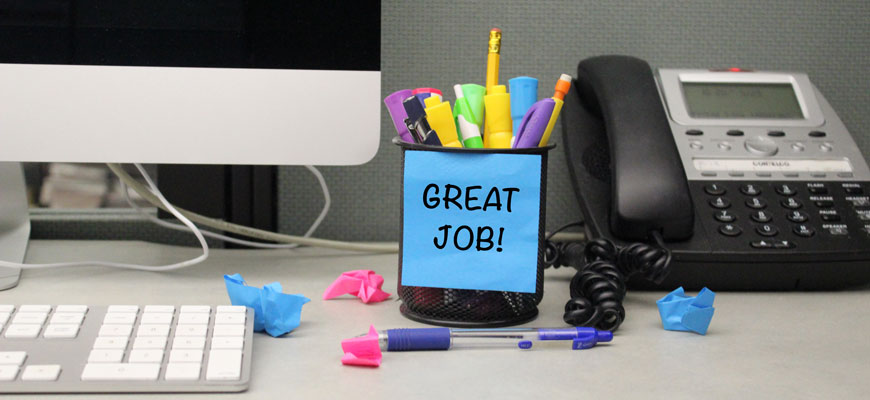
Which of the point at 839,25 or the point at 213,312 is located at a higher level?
the point at 839,25

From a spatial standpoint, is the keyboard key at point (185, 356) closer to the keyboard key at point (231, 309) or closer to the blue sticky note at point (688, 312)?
the keyboard key at point (231, 309)

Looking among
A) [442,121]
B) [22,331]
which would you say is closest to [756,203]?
[442,121]

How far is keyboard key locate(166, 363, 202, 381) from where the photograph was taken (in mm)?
362

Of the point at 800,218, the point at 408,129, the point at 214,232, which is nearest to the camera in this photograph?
the point at 408,129

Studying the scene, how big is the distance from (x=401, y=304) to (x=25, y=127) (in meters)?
0.29

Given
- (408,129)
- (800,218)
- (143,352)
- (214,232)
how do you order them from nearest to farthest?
(143,352) → (408,129) → (800,218) → (214,232)

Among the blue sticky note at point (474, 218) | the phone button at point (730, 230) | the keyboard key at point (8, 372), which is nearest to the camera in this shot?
the keyboard key at point (8, 372)

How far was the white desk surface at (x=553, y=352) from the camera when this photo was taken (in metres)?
0.38

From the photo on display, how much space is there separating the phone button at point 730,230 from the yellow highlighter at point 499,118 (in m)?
0.19

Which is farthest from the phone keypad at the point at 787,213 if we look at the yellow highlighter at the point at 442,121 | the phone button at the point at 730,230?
the yellow highlighter at the point at 442,121

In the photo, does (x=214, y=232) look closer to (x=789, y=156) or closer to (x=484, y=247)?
(x=484, y=247)

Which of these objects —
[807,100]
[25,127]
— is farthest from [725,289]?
[25,127]

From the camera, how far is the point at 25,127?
56cm

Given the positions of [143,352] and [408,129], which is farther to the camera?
[408,129]
